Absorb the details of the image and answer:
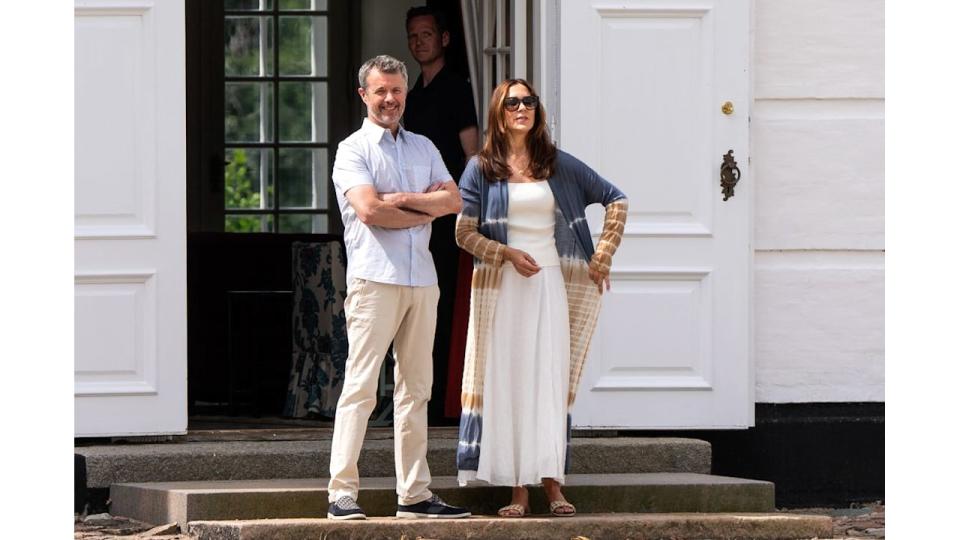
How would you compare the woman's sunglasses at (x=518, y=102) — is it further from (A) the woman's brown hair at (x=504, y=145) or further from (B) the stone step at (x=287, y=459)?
(B) the stone step at (x=287, y=459)

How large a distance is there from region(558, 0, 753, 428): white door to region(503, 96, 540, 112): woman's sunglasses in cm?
91

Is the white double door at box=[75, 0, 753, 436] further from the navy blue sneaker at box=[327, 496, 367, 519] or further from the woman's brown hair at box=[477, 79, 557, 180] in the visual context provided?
the navy blue sneaker at box=[327, 496, 367, 519]

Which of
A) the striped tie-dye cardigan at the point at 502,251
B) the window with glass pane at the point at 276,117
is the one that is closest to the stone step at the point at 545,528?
the striped tie-dye cardigan at the point at 502,251

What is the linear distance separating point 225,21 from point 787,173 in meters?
4.15

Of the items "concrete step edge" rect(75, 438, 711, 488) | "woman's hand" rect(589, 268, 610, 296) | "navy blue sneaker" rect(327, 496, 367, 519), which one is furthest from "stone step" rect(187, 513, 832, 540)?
"woman's hand" rect(589, 268, 610, 296)

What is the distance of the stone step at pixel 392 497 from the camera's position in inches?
239

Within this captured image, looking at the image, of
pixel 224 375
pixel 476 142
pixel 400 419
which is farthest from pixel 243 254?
pixel 400 419

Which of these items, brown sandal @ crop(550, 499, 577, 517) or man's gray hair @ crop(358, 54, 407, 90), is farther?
brown sandal @ crop(550, 499, 577, 517)

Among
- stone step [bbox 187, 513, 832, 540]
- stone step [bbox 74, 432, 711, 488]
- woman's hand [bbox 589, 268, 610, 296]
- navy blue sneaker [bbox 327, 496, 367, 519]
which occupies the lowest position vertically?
stone step [bbox 187, 513, 832, 540]

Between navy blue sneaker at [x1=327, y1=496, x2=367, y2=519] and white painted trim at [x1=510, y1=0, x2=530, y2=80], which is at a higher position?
white painted trim at [x1=510, y1=0, x2=530, y2=80]

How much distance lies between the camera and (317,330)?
8297 millimetres

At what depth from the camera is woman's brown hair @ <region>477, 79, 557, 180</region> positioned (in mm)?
6098

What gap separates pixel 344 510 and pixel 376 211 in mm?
1006

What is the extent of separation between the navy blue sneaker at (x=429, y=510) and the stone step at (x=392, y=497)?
19 centimetres
